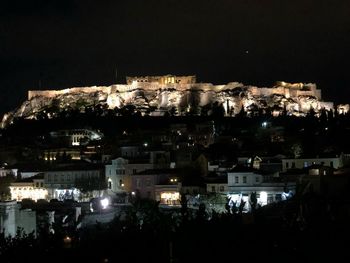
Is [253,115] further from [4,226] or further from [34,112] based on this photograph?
[4,226]

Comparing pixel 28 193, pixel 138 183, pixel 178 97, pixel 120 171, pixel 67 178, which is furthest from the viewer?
pixel 178 97

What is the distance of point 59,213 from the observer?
116 feet

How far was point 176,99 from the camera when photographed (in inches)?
4230

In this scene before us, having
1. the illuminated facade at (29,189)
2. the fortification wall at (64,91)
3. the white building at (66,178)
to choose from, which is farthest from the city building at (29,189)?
the fortification wall at (64,91)

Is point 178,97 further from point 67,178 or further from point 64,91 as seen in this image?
point 67,178

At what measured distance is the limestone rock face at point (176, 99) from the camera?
4053 inches

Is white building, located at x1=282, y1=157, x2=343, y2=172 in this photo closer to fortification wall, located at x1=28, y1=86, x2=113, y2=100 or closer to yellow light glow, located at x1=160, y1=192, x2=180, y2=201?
yellow light glow, located at x1=160, y1=192, x2=180, y2=201

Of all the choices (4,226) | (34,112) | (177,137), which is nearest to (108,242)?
(4,226)

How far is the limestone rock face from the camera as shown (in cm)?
10294

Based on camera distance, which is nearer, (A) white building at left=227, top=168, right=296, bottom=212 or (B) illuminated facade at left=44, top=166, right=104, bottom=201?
(A) white building at left=227, top=168, right=296, bottom=212

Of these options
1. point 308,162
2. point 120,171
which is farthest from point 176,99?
point 308,162

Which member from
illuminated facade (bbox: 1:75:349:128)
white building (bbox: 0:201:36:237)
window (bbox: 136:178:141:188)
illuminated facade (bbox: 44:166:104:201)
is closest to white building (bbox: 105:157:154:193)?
illuminated facade (bbox: 44:166:104:201)

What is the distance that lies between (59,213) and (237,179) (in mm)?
10598

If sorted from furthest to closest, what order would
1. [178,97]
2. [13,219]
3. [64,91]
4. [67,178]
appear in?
[64,91] < [178,97] < [67,178] < [13,219]
